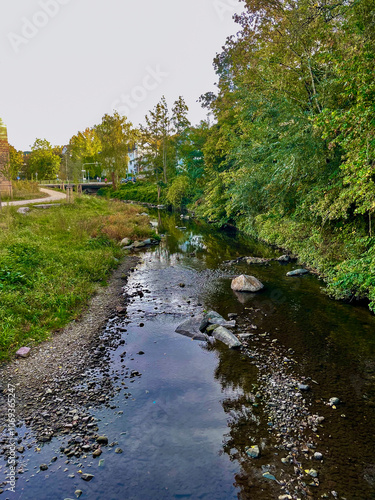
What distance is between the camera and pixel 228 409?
6.41 metres

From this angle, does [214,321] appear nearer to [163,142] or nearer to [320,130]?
[320,130]

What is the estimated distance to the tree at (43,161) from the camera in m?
69.9

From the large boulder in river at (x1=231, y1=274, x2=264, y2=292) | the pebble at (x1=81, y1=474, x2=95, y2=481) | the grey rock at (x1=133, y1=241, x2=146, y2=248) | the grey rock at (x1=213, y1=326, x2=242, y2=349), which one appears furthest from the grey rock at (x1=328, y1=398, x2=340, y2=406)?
the grey rock at (x1=133, y1=241, x2=146, y2=248)

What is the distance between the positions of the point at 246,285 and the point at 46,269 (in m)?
8.79

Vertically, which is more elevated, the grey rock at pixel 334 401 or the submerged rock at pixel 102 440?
the grey rock at pixel 334 401

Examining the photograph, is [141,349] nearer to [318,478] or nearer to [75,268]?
[318,478]

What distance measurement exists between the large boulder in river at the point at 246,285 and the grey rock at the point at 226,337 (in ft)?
13.1

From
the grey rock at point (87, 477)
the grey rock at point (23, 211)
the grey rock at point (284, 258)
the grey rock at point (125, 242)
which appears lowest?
the grey rock at point (87, 477)

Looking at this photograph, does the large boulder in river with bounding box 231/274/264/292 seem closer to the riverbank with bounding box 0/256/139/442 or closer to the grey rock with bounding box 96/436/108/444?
the riverbank with bounding box 0/256/139/442

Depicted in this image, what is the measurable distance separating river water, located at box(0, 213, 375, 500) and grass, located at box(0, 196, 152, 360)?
2.24 meters

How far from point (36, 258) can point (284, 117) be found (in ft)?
48.1

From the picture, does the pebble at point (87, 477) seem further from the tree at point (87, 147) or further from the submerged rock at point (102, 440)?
the tree at point (87, 147)

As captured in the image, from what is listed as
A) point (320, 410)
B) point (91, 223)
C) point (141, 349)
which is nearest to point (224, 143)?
point (91, 223)

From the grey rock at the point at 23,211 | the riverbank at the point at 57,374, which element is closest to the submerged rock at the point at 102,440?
the riverbank at the point at 57,374
